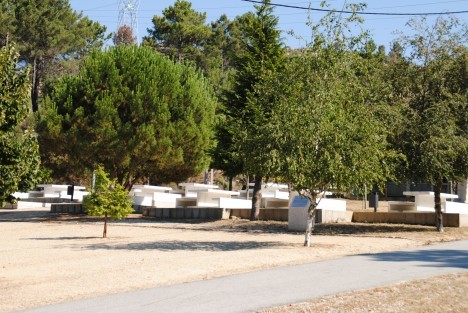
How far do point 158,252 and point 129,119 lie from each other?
769 inches

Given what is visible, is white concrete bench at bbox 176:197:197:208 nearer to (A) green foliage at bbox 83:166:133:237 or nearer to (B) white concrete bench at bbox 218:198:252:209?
(B) white concrete bench at bbox 218:198:252:209

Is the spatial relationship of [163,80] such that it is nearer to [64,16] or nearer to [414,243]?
[414,243]

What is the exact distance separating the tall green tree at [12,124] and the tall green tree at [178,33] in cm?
5689

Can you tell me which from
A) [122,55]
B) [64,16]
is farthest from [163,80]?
[64,16]

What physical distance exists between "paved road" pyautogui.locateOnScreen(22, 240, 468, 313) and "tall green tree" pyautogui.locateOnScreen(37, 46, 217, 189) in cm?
2170

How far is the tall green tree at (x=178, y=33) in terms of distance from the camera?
2822 inches

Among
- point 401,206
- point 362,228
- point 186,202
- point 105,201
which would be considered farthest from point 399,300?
point 186,202

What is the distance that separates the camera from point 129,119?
124 feet

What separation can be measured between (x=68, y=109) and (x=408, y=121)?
20.8m

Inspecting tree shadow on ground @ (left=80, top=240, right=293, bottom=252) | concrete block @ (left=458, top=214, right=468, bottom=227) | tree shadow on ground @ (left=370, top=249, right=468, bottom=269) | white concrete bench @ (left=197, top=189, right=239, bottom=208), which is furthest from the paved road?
white concrete bench @ (left=197, top=189, right=239, bottom=208)

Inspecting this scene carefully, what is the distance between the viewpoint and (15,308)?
11.0 metres

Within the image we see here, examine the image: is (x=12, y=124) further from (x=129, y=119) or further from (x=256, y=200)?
(x=129, y=119)

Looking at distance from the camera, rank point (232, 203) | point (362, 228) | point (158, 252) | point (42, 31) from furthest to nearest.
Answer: point (42, 31) < point (232, 203) < point (362, 228) < point (158, 252)

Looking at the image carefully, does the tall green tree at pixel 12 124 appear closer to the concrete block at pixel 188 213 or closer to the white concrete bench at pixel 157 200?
the concrete block at pixel 188 213
